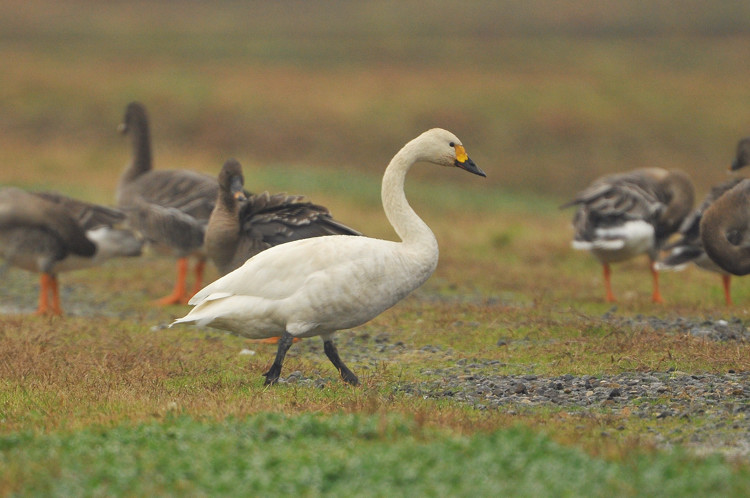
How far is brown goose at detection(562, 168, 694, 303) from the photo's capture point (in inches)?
625

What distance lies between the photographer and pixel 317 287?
881 centimetres

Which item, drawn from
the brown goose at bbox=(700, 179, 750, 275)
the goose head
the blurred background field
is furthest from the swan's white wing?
the blurred background field

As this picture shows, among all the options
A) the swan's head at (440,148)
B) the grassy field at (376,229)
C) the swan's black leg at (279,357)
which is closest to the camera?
the grassy field at (376,229)

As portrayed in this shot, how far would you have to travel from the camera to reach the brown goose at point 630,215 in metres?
15.9

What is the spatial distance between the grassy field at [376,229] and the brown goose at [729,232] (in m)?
1.08

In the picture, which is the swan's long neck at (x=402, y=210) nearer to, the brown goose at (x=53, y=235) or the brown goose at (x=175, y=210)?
the brown goose at (x=175, y=210)

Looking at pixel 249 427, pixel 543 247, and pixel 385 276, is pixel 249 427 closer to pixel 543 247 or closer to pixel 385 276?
pixel 385 276

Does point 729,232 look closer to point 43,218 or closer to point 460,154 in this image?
point 460,154

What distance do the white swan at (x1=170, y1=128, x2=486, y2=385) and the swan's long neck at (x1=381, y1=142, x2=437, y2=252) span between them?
1 centimetres

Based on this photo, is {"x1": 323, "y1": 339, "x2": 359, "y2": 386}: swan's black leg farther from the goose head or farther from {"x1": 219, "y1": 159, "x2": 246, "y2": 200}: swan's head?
the goose head

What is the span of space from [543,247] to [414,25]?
55.6 meters

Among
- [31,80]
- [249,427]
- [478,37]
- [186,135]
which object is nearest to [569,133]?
[186,135]

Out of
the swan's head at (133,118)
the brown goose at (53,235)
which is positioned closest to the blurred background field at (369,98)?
the swan's head at (133,118)

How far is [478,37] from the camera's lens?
6762 centimetres
